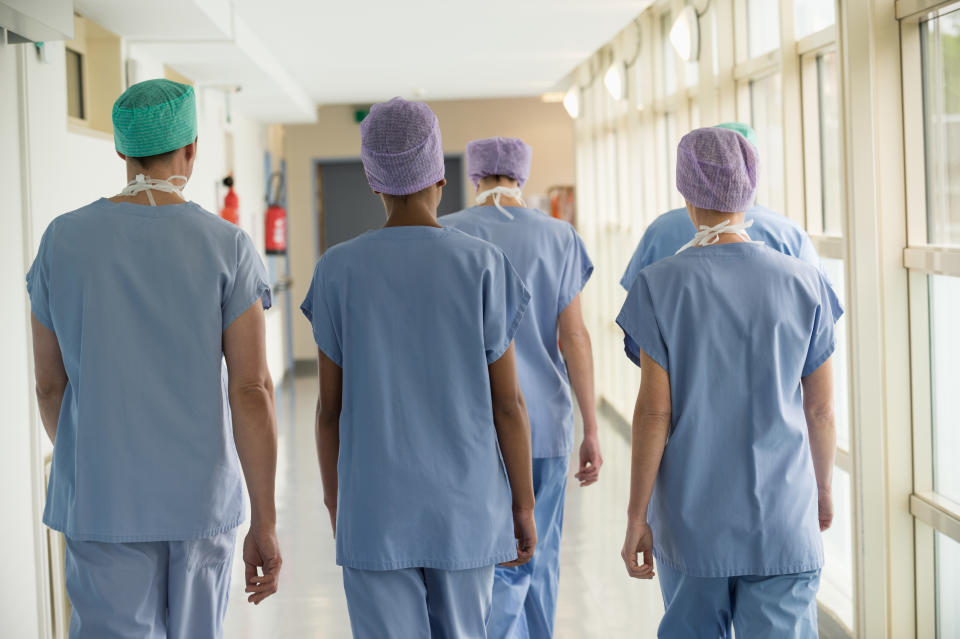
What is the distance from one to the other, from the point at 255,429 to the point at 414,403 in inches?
13.5

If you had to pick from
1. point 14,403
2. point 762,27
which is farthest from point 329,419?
point 762,27

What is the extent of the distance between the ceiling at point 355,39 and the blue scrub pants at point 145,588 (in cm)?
284

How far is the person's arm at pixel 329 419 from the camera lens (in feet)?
5.88

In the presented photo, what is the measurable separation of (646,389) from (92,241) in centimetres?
109

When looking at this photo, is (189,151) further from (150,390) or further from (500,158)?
(500,158)

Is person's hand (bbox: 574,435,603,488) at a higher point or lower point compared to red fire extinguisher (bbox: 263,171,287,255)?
lower

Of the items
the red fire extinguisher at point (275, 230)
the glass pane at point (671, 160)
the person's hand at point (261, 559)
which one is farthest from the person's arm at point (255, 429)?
the red fire extinguisher at point (275, 230)

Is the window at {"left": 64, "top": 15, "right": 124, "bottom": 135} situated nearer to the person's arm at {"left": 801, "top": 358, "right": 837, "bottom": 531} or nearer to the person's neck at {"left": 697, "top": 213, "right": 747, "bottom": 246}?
the person's neck at {"left": 697, "top": 213, "right": 747, "bottom": 246}

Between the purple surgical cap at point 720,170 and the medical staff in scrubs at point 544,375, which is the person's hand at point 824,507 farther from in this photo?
the medical staff in scrubs at point 544,375

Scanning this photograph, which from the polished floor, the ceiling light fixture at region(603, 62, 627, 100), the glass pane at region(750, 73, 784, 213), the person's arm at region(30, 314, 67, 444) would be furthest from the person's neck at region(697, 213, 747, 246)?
the ceiling light fixture at region(603, 62, 627, 100)

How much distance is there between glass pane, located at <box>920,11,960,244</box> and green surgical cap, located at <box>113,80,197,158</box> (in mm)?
1871

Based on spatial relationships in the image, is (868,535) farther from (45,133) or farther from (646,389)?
(45,133)

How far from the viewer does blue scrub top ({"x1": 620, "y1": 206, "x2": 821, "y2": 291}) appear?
2.66 metres

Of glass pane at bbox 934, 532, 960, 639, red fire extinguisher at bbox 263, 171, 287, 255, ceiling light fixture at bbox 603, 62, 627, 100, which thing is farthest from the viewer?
red fire extinguisher at bbox 263, 171, 287, 255
